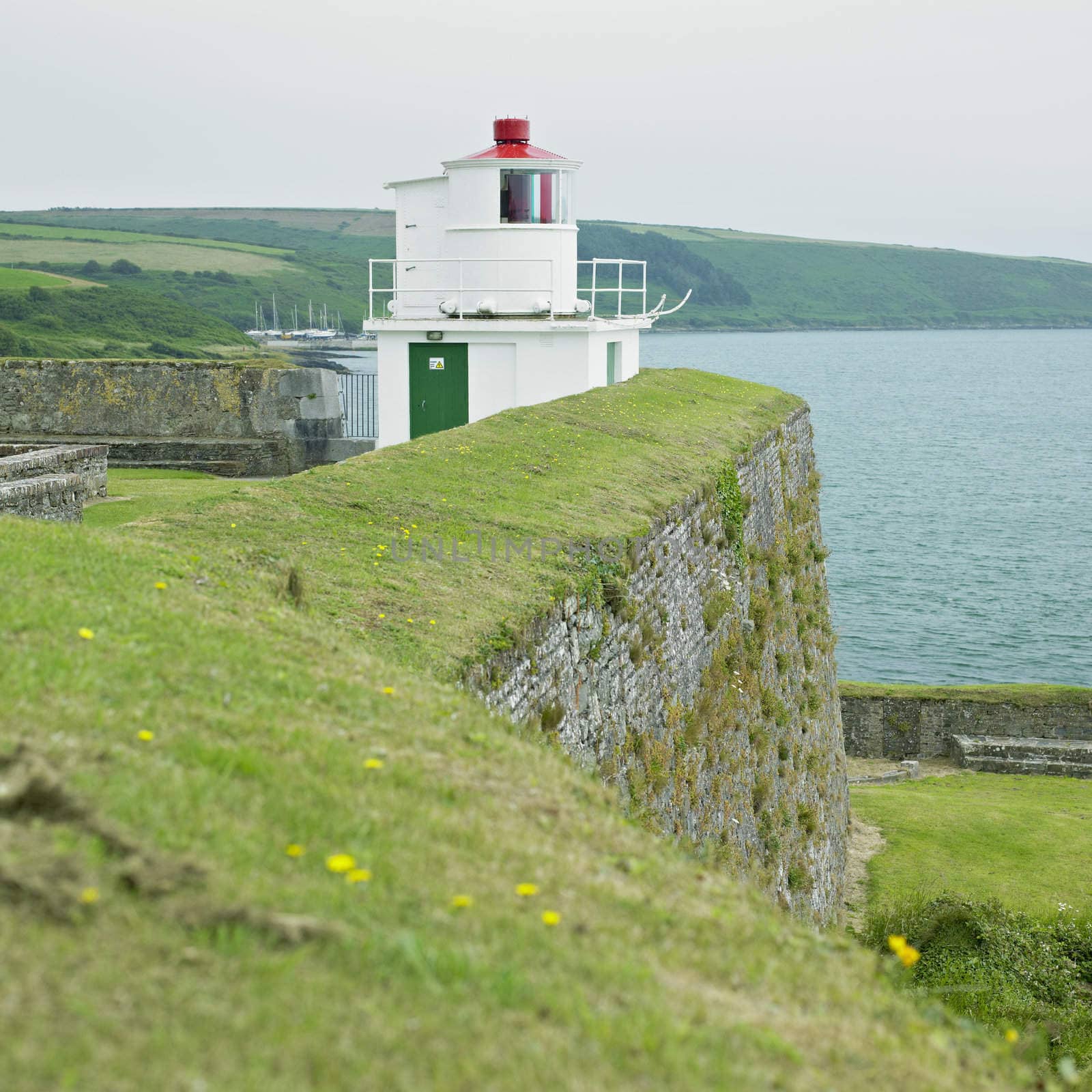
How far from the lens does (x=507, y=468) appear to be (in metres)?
14.2

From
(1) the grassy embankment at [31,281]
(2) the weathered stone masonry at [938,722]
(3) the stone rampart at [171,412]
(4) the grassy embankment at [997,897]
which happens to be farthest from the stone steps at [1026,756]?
(1) the grassy embankment at [31,281]

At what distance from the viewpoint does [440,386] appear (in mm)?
23109

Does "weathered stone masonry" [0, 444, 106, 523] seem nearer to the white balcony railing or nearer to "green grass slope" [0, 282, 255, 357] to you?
the white balcony railing

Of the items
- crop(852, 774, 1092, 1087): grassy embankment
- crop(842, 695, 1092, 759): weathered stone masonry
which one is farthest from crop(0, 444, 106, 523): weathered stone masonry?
crop(842, 695, 1092, 759): weathered stone masonry

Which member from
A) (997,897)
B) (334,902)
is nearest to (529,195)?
(997,897)

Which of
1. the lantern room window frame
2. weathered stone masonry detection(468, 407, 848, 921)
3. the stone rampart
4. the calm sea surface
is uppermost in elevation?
the lantern room window frame

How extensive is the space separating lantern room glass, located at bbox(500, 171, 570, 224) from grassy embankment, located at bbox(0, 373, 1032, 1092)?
1740 cm

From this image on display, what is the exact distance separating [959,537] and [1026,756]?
28.6 m

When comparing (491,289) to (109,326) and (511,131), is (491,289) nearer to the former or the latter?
(511,131)

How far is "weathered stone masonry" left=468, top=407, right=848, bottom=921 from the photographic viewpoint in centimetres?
986

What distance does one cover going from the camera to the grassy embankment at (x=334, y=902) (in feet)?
11.0

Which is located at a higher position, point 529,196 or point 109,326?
point 529,196

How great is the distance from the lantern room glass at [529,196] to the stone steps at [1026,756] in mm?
22184

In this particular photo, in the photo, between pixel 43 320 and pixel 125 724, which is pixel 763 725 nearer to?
pixel 125 724
